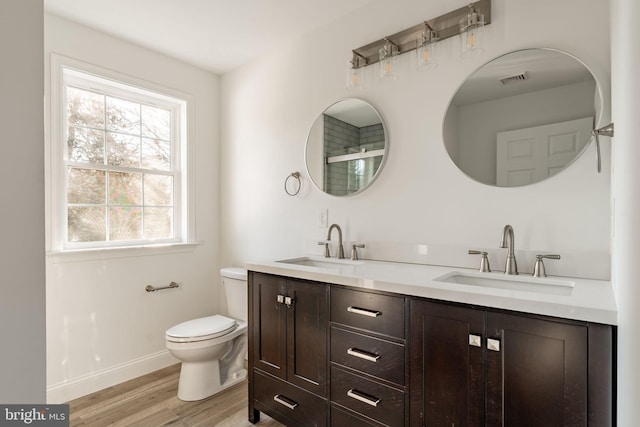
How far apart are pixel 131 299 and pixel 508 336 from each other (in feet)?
8.47

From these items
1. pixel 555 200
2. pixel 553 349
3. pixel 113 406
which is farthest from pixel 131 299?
pixel 555 200

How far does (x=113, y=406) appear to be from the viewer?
2.18 metres

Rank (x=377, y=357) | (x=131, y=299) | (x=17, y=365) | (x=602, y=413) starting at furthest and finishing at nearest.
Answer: (x=131, y=299) < (x=377, y=357) < (x=602, y=413) < (x=17, y=365)

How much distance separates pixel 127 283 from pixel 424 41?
2651 mm

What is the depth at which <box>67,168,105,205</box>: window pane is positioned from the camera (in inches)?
92.5

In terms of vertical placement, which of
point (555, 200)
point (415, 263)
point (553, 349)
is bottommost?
point (553, 349)

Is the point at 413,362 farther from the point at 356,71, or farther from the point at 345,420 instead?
the point at 356,71

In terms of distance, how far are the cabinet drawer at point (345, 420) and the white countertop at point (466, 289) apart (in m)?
0.61

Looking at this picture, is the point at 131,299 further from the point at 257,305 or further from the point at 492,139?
the point at 492,139

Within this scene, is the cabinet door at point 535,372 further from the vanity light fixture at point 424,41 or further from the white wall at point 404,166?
the vanity light fixture at point 424,41

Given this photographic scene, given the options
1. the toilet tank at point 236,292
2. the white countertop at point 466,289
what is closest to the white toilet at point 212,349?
the toilet tank at point 236,292

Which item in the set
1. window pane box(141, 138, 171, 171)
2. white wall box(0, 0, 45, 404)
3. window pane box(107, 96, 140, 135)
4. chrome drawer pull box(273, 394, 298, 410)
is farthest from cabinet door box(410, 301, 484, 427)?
window pane box(107, 96, 140, 135)

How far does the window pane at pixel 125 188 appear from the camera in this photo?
256 centimetres

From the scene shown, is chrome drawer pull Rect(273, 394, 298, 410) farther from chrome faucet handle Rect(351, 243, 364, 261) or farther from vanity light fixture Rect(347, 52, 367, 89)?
vanity light fixture Rect(347, 52, 367, 89)
